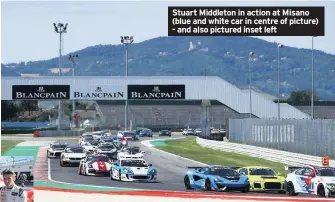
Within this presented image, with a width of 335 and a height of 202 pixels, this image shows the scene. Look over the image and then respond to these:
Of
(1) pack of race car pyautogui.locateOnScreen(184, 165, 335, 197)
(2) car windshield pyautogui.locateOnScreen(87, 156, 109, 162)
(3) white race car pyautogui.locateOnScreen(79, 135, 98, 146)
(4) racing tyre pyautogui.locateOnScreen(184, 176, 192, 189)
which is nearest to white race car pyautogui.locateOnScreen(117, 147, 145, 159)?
(2) car windshield pyautogui.locateOnScreen(87, 156, 109, 162)

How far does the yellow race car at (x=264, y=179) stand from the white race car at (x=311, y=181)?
0.38 metres

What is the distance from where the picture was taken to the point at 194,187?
38656mm

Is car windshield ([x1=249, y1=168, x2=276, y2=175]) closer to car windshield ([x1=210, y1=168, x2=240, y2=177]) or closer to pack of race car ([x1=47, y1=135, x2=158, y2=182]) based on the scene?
car windshield ([x1=210, y1=168, x2=240, y2=177])

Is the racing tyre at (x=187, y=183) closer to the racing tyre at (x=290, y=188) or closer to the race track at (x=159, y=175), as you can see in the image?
the race track at (x=159, y=175)

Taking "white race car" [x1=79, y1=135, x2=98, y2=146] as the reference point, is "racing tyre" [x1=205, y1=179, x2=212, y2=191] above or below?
below

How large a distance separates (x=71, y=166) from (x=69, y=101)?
359 cm

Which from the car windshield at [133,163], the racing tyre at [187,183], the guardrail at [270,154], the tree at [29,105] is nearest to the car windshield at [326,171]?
the guardrail at [270,154]

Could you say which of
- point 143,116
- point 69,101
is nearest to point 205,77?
point 143,116

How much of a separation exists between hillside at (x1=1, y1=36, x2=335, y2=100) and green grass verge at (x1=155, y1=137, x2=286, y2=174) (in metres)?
2.69

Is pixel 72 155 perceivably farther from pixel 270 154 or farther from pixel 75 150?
pixel 270 154

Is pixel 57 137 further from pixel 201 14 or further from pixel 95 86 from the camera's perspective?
pixel 201 14

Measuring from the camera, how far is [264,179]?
1495 inches

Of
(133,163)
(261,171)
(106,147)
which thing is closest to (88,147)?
(106,147)

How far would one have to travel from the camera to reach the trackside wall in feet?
127
